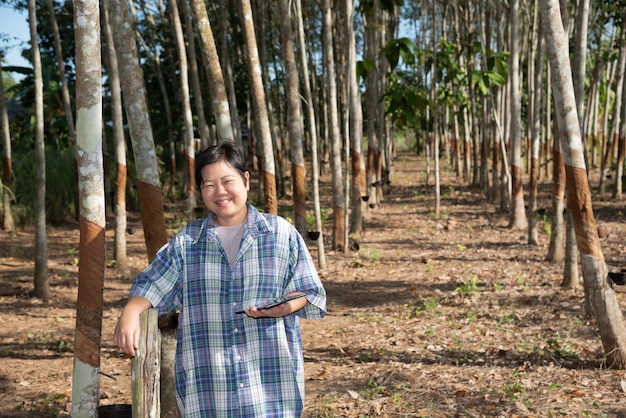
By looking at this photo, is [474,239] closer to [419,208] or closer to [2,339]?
[419,208]

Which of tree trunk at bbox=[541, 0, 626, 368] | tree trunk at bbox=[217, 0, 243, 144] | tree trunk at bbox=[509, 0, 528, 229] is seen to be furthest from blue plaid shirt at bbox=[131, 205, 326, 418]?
tree trunk at bbox=[217, 0, 243, 144]

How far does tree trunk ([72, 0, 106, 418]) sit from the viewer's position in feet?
10.4

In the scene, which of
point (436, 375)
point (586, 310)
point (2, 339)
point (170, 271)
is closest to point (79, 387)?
point (170, 271)

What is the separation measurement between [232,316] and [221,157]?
0.61 metres

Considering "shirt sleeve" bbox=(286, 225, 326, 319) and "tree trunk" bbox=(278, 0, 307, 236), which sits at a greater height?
"tree trunk" bbox=(278, 0, 307, 236)

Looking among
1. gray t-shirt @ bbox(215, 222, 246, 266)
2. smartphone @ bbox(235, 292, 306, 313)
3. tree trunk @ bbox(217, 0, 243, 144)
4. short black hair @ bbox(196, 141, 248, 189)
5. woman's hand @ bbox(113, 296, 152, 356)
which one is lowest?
woman's hand @ bbox(113, 296, 152, 356)

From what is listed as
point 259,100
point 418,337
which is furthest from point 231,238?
point 259,100

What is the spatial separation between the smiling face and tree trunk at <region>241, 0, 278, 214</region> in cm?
418

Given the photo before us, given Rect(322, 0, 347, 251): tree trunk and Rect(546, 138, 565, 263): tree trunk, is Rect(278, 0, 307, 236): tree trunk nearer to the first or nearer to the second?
Rect(322, 0, 347, 251): tree trunk

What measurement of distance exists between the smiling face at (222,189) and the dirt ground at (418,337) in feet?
5.41

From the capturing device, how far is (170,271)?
2455mm

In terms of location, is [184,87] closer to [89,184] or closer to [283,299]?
[89,184]

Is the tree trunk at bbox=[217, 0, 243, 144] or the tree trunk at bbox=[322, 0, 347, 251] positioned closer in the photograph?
the tree trunk at bbox=[322, 0, 347, 251]

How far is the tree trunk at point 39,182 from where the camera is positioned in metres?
7.59
